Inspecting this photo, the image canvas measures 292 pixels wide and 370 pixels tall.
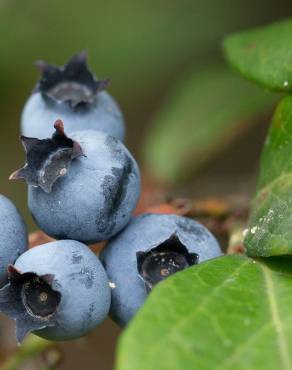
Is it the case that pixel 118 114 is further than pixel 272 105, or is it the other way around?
pixel 272 105

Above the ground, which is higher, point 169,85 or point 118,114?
point 118,114

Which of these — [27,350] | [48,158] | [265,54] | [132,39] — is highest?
[265,54]

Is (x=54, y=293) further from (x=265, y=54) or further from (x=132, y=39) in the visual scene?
(x=132, y=39)

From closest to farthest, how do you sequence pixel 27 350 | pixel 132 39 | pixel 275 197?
pixel 275 197, pixel 27 350, pixel 132 39

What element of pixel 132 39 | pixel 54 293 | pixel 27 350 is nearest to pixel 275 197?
pixel 54 293

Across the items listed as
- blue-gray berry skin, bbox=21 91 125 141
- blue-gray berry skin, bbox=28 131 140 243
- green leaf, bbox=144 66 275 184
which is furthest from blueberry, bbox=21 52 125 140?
green leaf, bbox=144 66 275 184

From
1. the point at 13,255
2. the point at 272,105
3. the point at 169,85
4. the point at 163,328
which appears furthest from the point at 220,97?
the point at 163,328

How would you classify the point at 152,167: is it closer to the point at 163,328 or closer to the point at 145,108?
the point at 145,108
